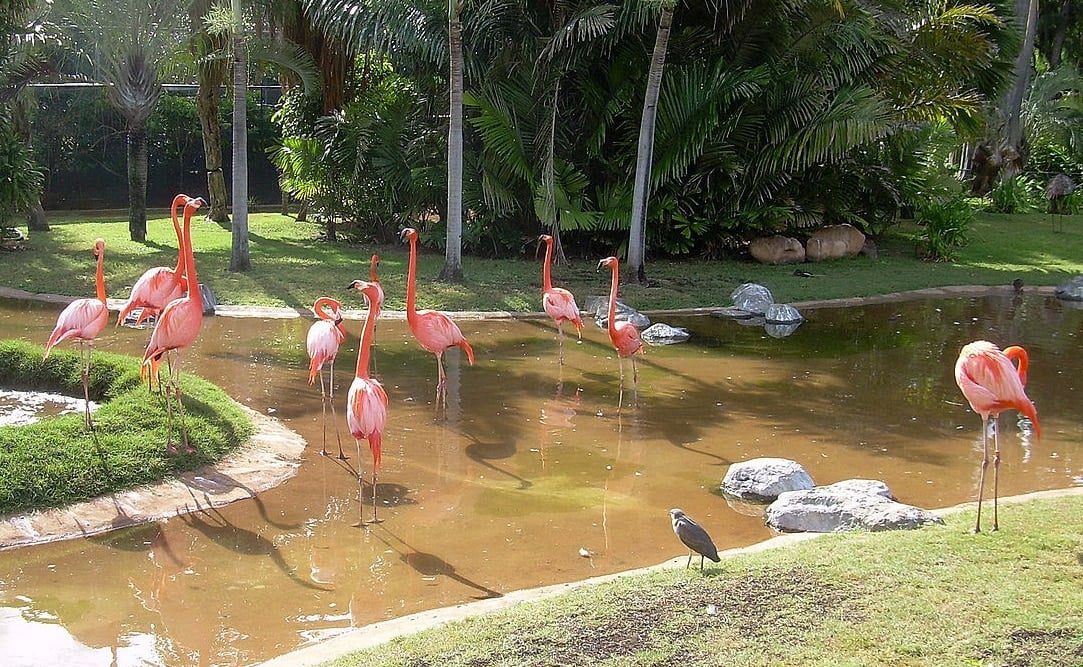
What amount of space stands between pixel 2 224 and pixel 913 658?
15.3 metres

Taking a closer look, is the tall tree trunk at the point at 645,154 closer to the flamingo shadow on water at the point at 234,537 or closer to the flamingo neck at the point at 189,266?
the flamingo neck at the point at 189,266

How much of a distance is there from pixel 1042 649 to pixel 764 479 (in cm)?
276

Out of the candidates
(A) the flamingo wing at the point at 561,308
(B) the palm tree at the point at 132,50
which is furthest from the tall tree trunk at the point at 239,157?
(A) the flamingo wing at the point at 561,308

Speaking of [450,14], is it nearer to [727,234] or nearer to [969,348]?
[727,234]

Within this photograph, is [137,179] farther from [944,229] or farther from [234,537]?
[944,229]

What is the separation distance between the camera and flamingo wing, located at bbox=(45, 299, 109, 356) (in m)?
7.59

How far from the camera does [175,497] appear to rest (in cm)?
691

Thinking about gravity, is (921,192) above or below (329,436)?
above

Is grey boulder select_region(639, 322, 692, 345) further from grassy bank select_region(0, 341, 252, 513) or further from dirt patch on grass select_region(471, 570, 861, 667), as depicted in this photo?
dirt patch on grass select_region(471, 570, 861, 667)

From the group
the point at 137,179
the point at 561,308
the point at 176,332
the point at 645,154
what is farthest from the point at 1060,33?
the point at 176,332

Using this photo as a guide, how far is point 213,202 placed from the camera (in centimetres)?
2055

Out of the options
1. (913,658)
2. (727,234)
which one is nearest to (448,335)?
(913,658)

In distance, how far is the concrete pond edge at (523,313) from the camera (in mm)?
12703

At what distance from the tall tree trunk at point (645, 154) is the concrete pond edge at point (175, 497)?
7.72 meters
